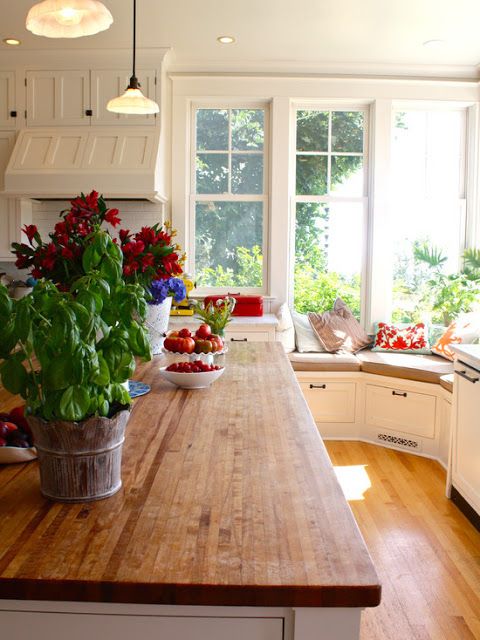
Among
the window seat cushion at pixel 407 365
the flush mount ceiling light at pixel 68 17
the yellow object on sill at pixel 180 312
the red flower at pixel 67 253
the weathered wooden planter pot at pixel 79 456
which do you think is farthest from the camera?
the yellow object on sill at pixel 180 312

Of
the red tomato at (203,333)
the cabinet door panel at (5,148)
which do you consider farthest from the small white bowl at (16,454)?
the cabinet door panel at (5,148)

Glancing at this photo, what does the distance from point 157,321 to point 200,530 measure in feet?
5.90

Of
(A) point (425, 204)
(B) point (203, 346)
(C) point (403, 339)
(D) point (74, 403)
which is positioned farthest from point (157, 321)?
(A) point (425, 204)

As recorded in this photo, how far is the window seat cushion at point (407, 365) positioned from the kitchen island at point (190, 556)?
3.43m

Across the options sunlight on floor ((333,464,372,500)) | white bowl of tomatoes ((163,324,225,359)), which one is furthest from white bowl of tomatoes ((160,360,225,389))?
sunlight on floor ((333,464,372,500))

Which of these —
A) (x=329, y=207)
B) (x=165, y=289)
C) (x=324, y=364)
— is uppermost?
(x=329, y=207)

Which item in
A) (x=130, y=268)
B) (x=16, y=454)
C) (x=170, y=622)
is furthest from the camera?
(x=130, y=268)

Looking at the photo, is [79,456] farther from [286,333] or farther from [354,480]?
[286,333]

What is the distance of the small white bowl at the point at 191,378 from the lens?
2318 mm

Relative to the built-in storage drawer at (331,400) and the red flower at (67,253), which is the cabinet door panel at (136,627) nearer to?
the red flower at (67,253)

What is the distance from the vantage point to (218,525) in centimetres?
120

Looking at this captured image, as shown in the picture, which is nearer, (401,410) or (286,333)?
(401,410)

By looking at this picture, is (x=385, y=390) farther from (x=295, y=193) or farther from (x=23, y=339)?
(x=23, y=339)

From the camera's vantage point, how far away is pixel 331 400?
5.20 m
